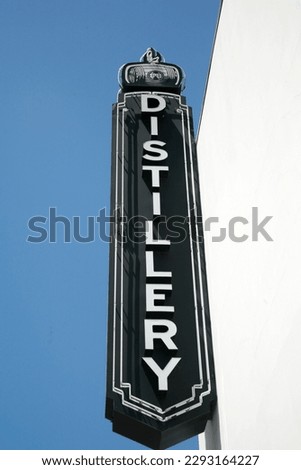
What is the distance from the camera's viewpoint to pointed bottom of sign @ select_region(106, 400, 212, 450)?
6250 millimetres

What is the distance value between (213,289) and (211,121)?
254 cm

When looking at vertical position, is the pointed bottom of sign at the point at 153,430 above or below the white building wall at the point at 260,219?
below

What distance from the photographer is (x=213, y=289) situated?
8.95 meters

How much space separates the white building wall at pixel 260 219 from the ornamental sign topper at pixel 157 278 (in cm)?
44

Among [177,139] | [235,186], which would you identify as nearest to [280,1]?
[235,186]

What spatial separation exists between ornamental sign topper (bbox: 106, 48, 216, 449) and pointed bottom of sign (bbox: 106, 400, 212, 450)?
13 mm

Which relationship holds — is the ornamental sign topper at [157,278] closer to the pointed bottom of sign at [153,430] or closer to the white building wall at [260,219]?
the pointed bottom of sign at [153,430]

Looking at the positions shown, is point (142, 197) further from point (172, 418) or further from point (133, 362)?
point (172, 418)

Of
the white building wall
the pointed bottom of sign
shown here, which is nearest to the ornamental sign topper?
the pointed bottom of sign

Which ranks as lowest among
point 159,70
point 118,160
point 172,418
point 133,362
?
point 172,418

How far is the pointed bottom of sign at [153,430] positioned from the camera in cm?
625

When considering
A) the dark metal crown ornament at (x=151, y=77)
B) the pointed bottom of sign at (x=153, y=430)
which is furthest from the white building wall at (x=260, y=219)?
the dark metal crown ornament at (x=151, y=77)

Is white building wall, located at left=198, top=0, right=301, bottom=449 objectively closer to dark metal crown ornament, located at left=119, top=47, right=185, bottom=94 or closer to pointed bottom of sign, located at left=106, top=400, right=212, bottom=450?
pointed bottom of sign, located at left=106, top=400, right=212, bottom=450

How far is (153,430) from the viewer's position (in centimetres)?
623
